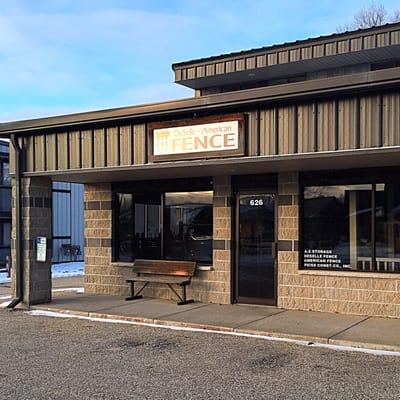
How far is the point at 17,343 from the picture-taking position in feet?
27.2

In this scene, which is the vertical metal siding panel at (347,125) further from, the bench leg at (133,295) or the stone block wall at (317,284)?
the bench leg at (133,295)

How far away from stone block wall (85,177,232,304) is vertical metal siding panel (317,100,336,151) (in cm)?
363

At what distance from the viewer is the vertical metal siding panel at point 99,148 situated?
10.7 metres

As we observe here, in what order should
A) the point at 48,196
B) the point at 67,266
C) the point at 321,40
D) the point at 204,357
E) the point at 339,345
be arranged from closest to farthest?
the point at 204,357, the point at 339,345, the point at 48,196, the point at 321,40, the point at 67,266

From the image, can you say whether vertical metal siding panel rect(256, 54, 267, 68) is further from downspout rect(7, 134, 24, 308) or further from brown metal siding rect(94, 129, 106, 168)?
downspout rect(7, 134, 24, 308)

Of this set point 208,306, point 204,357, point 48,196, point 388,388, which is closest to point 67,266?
point 48,196

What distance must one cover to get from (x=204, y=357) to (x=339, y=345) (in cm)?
201

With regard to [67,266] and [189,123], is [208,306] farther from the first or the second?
[67,266]

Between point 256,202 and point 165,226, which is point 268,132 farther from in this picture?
point 165,226

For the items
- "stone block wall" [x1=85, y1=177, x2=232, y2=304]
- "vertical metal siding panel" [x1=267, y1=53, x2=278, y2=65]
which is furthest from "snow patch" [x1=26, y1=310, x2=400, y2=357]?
"vertical metal siding panel" [x1=267, y1=53, x2=278, y2=65]

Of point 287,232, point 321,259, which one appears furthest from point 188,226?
point 321,259

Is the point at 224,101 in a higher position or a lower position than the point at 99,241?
higher

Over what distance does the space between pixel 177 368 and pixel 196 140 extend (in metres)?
4.07

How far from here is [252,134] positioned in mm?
8945
